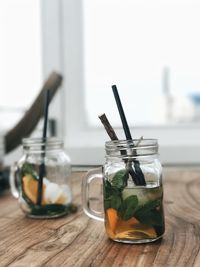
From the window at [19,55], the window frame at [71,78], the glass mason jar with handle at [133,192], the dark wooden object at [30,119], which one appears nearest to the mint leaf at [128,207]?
the glass mason jar with handle at [133,192]

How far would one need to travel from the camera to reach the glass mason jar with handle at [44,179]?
868mm

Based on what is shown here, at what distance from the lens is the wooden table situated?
0.58 metres

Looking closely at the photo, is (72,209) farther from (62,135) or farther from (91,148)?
(62,135)

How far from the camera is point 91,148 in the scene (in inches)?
65.4

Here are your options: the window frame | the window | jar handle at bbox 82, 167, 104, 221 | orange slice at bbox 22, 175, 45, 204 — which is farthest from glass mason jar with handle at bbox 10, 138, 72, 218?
the window

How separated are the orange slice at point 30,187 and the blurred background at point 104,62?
890 millimetres

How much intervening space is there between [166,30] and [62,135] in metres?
0.58

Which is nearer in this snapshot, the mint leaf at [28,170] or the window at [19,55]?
the mint leaf at [28,170]

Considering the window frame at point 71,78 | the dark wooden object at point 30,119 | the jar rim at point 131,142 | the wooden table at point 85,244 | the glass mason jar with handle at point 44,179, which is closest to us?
the wooden table at point 85,244

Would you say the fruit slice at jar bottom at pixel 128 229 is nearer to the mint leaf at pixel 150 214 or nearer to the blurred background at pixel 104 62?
the mint leaf at pixel 150 214

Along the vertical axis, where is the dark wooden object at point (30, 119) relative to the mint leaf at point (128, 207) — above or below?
above

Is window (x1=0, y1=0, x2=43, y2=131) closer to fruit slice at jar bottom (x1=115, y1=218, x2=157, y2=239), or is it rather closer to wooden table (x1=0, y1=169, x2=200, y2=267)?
wooden table (x1=0, y1=169, x2=200, y2=267)

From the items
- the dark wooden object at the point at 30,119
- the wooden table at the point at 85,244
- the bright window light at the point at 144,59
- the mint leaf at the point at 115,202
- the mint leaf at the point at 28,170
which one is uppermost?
the bright window light at the point at 144,59

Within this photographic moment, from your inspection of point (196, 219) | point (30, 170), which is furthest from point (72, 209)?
point (196, 219)
